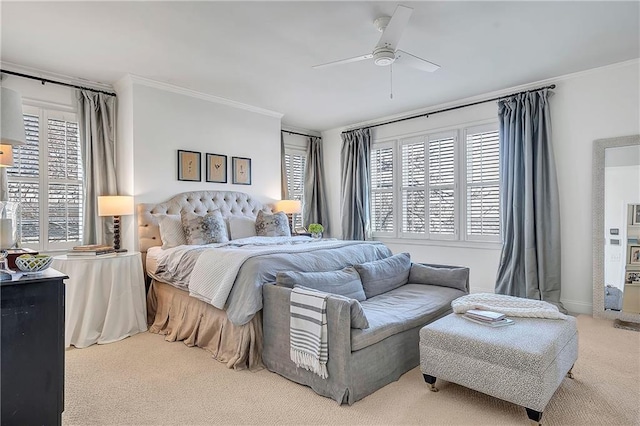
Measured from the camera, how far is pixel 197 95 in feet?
15.6

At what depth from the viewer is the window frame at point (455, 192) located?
5.03m

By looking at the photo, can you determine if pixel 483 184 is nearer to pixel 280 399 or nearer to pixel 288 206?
pixel 288 206

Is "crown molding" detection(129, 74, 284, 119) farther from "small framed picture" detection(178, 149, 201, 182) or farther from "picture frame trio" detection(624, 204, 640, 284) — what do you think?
"picture frame trio" detection(624, 204, 640, 284)

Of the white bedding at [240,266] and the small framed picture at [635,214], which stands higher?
the small framed picture at [635,214]

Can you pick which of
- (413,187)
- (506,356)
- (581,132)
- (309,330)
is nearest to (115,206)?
(309,330)

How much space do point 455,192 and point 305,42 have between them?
10.2ft

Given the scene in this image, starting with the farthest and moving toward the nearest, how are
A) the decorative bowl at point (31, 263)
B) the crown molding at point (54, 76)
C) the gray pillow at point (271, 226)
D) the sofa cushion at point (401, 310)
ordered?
the gray pillow at point (271, 226) → the crown molding at point (54, 76) → the sofa cushion at point (401, 310) → the decorative bowl at point (31, 263)

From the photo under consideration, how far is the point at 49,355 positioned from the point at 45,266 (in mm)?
413

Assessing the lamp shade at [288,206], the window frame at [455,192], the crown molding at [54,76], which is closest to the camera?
the crown molding at [54,76]

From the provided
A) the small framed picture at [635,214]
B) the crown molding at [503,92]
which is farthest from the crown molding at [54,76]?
the small framed picture at [635,214]

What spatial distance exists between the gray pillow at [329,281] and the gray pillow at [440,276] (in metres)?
0.80

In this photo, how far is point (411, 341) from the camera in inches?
107

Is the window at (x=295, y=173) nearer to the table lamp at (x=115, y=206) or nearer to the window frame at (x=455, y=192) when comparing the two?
the window frame at (x=455, y=192)

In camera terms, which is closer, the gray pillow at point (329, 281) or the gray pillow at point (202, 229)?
the gray pillow at point (329, 281)
